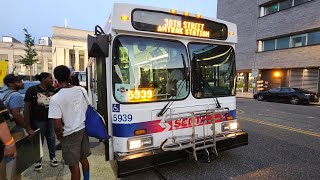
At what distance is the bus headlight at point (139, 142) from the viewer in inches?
143

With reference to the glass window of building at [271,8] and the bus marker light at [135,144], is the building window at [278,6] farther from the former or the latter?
the bus marker light at [135,144]

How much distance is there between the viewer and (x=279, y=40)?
24984 millimetres

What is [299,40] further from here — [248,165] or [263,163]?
[248,165]

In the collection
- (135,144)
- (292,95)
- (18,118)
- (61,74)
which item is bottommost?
(292,95)

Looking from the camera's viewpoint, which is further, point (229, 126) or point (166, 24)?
point (229, 126)

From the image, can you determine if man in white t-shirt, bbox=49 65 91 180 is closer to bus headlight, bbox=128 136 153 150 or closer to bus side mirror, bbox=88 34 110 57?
bus side mirror, bbox=88 34 110 57

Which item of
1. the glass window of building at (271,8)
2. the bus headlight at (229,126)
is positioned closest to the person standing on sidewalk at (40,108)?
the bus headlight at (229,126)

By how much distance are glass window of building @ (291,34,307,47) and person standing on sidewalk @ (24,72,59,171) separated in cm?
2429

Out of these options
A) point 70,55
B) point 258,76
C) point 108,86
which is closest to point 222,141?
point 108,86

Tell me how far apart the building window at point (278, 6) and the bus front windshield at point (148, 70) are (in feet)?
78.7

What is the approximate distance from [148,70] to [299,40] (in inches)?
942

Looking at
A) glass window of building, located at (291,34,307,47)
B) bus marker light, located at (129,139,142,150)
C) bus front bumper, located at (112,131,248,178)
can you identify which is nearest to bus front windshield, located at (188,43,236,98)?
bus front bumper, located at (112,131,248,178)

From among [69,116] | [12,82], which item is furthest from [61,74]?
[12,82]

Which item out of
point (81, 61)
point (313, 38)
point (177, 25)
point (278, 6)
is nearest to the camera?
point (177, 25)
